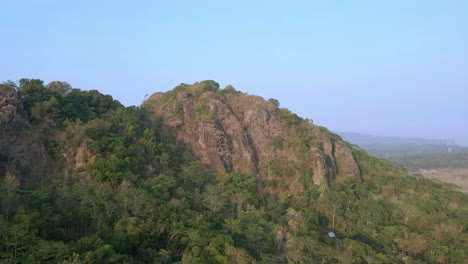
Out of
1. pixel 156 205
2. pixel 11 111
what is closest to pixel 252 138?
pixel 156 205

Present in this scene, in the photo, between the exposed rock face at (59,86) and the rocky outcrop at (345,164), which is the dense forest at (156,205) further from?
the rocky outcrop at (345,164)

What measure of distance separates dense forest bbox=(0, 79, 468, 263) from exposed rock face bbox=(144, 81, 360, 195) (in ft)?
3.88

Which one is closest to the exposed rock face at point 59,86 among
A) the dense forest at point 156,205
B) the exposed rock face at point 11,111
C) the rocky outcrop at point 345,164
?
the dense forest at point 156,205

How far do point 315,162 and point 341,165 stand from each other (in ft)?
14.2

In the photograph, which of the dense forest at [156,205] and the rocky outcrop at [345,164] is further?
the rocky outcrop at [345,164]

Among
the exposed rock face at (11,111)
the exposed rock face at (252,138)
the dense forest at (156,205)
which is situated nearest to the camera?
the dense forest at (156,205)

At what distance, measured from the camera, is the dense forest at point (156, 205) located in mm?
21703

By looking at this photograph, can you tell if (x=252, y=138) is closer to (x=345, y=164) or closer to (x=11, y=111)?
(x=345, y=164)

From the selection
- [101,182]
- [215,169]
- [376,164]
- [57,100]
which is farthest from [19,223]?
[376,164]

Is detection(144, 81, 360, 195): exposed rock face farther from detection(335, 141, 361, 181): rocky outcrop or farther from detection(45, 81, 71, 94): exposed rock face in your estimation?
detection(45, 81, 71, 94): exposed rock face

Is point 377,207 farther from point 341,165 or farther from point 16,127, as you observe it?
point 16,127

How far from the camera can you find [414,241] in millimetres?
30391

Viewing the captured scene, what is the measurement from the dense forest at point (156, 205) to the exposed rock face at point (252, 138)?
1.18m

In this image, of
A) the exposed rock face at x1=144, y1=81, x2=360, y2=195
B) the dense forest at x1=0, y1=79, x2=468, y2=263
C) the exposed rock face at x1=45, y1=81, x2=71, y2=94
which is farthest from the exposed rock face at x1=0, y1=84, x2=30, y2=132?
the exposed rock face at x1=144, y1=81, x2=360, y2=195
